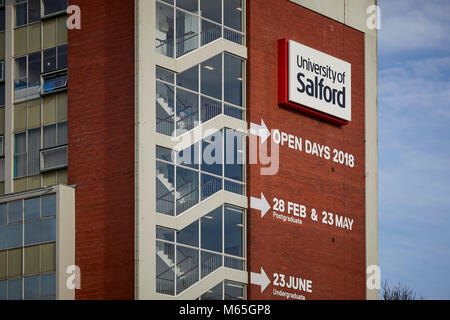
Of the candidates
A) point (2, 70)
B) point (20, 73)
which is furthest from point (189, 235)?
point (2, 70)

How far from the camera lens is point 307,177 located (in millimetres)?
65688

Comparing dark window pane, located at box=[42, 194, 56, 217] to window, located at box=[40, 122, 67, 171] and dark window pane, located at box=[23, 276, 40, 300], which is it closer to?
window, located at box=[40, 122, 67, 171]

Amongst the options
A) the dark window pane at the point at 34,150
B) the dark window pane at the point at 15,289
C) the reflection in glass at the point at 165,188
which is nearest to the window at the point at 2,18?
the dark window pane at the point at 34,150

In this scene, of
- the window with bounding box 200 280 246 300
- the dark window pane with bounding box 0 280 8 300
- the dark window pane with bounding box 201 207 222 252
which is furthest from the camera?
the dark window pane with bounding box 201 207 222 252

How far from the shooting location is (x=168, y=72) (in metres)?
59.2

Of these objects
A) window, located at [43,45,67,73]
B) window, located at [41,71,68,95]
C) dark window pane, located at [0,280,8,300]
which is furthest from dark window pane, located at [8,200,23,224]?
window, located at [43,45,67,73]

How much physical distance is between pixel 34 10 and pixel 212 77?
33.0 feet

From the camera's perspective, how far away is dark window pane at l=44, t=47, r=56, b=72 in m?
61.8

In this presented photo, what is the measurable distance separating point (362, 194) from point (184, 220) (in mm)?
15046

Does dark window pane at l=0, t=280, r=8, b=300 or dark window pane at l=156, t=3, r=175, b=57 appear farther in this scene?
dark window pane at l=156, t=3, r=175, b=57

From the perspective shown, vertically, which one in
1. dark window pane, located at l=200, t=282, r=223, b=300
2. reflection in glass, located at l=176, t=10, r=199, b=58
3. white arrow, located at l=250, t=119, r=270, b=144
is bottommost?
dark window pane, located at l=200, t=282, r=223, b=300

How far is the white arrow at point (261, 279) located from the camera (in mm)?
61031

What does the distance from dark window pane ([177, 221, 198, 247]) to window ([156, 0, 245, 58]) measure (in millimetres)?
8365
